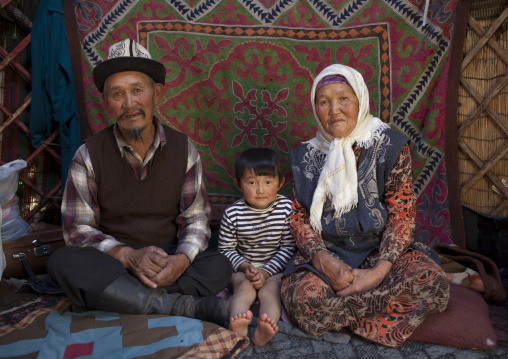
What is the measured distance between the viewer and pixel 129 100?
1.68m

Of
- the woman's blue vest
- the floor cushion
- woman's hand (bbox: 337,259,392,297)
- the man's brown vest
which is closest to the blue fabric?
the man's brown vest

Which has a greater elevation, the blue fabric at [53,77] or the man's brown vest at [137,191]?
the blue fabric at [53,77]

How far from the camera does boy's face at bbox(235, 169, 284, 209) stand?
6.06 feet

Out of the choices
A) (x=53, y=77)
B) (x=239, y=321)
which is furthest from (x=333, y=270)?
(x=53, y=77)

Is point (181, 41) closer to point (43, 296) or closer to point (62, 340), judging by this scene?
point (43, 296)

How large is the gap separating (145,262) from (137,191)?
1.06 ft

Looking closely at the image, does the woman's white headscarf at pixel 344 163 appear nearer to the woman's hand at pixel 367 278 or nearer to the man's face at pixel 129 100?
the woman's hand at pixel 367 278

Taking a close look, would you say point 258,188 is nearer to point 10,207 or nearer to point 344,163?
point 344,163

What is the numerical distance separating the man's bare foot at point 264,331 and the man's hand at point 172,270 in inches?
14.7

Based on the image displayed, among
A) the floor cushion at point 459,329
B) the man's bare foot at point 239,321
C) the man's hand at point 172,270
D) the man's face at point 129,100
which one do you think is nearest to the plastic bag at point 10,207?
the man's face at point 129,100

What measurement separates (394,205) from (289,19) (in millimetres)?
1262

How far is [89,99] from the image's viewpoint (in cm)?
241

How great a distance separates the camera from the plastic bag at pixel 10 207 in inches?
81.5

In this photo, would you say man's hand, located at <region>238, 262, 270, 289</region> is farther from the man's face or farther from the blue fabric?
the blue fabric
